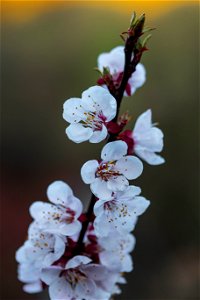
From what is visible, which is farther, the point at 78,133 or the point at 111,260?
the point at 111,260

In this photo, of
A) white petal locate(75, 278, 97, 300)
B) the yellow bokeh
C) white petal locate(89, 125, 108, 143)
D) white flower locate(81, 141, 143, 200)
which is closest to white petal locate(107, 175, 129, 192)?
white flower locate(81, 141, 143, 200)

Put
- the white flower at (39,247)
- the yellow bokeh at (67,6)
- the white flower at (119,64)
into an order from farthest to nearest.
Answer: the yellow bokeh at (67,6) → the white flower at (119,64) → the white flower at (39,247)

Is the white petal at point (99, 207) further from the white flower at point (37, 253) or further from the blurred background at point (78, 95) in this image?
the blurred background at point (78, 95)

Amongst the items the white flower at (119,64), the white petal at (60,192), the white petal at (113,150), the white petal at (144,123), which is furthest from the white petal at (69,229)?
the white flower at (119,64)

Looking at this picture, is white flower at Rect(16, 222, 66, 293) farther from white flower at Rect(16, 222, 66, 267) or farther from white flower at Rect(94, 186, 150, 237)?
white flower at Rect(94, 186, 150, 237)

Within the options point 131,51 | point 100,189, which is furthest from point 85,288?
point 131,51

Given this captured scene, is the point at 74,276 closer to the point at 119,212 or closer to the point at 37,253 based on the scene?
the point at 37,253
